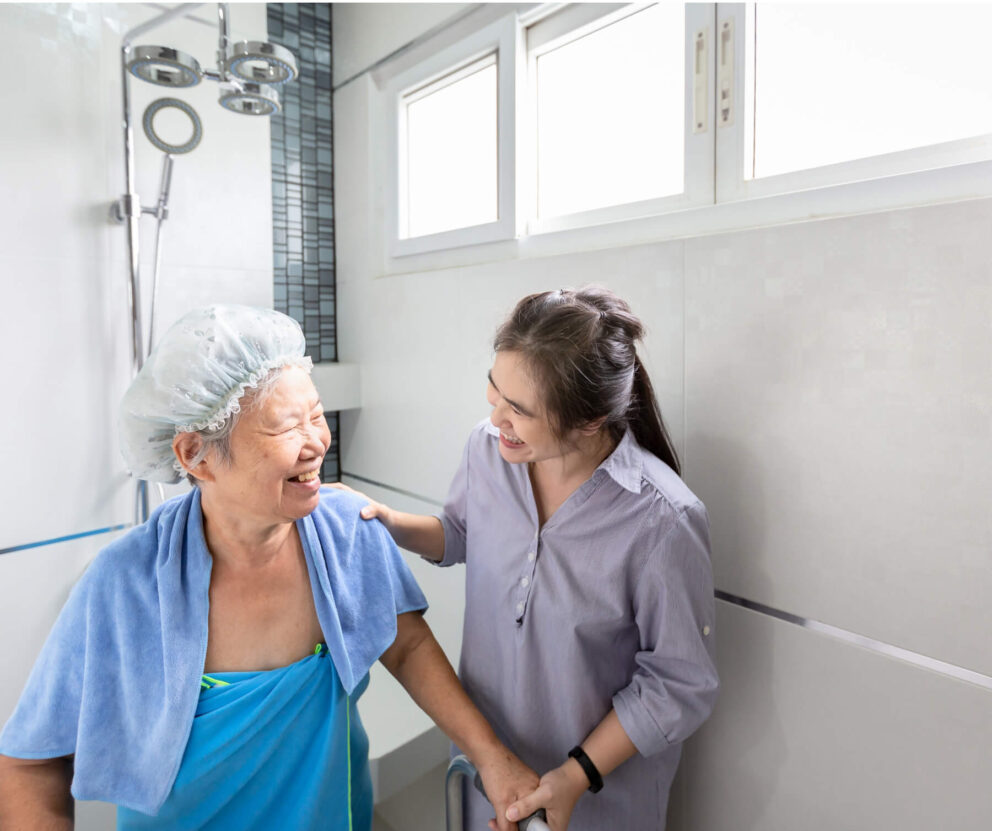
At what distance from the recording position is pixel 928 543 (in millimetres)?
958

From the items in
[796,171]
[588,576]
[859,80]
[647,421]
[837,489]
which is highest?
[859,80]

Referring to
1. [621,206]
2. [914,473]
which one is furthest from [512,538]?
[621,206]

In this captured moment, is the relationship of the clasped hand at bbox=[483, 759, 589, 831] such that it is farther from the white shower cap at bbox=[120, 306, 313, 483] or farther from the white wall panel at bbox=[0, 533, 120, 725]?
the white wall panel at bbox=[0, 533, 120, 725]

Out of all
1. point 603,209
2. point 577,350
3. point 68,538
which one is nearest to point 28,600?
point 68,538

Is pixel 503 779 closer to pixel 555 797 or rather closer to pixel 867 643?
pixel 555 797

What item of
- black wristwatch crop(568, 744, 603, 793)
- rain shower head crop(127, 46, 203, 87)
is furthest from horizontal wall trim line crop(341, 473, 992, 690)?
rain shower head crop(127, 46, 203, 87)

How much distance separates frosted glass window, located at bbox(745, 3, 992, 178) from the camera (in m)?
1.00

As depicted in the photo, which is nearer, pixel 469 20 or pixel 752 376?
pixel 752 376

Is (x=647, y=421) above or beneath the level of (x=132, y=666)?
above

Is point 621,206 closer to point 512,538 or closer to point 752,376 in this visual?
point 752,376

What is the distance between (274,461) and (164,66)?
0.97 m

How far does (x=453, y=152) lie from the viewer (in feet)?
6.40

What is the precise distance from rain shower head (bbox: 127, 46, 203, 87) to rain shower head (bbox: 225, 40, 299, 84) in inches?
3.0

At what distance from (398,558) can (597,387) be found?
476 millimetres
